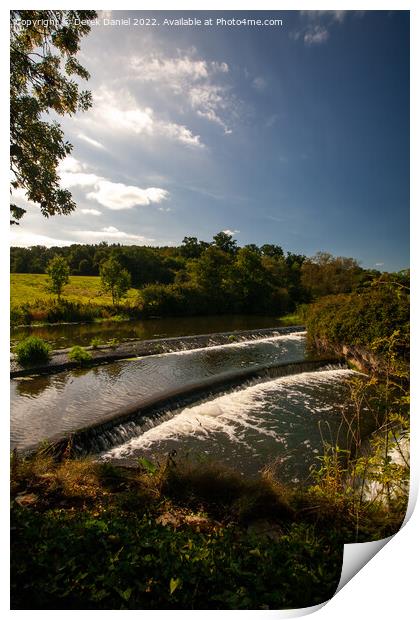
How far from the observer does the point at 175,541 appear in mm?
2010

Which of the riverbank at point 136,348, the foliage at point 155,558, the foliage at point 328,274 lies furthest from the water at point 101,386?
the foliage at point 328,274

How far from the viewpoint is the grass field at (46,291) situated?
3.56 metres

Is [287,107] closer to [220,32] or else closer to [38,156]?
[220,32]

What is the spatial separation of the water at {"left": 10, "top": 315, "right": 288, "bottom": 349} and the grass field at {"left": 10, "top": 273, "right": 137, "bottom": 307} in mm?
774

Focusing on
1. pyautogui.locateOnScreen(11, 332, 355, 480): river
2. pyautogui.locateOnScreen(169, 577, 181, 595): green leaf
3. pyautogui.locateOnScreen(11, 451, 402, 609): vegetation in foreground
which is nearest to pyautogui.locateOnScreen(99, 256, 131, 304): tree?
pyautogui.locateOnScreen(11, 332, 355, 480): river

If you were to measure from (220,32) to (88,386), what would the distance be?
5.72m

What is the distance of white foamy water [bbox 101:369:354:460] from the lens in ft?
14.1

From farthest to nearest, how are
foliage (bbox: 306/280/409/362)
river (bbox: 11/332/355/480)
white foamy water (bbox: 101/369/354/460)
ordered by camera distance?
1. foliage (bbox: 306/280/409/362)
2. white foamy water (bbox: 101/369/354/460)
3. river (bbox: 11/332/355/480)

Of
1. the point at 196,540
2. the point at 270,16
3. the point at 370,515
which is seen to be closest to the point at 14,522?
the point at 196,540

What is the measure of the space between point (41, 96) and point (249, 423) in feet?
16.3

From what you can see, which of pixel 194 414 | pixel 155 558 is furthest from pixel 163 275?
pixel 155 558

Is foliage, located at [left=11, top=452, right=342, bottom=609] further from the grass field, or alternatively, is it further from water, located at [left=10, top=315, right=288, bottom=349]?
water, located at [left=10, top=315, right=288, bottom=349]

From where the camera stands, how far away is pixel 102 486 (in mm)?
2820

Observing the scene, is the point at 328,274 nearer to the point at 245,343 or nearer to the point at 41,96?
the point at 41,96
